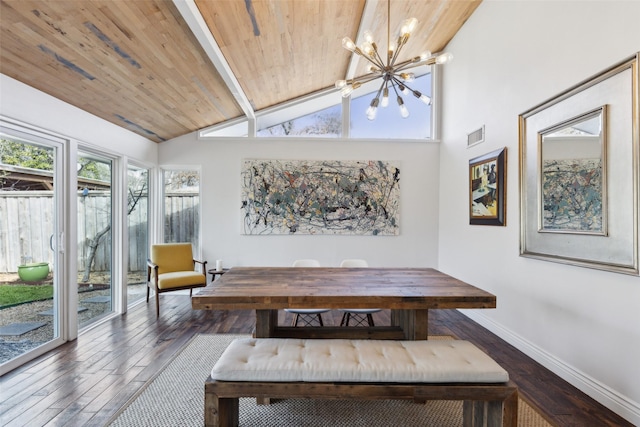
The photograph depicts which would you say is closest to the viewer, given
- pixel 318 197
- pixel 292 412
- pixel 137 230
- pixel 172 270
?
pixel 292 412

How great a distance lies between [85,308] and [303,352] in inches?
117

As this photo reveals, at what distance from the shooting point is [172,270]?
3.97 meters

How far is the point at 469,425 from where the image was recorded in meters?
1.69

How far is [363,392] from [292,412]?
71 cm

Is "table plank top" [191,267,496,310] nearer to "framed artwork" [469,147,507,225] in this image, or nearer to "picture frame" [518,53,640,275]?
"picture frame" [518,53,640,275]

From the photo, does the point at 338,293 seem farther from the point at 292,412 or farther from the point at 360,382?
the point at 292,412

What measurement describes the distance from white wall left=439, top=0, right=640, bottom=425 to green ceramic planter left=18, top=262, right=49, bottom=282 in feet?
14.5

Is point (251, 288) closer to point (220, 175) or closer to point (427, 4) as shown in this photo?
point (220, 175)

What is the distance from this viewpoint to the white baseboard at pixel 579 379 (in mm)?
1815

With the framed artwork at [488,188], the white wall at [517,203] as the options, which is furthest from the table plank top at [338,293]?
the framed artwork at [488,188]

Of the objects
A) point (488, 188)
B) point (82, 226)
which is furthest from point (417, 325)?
point (82, 226)

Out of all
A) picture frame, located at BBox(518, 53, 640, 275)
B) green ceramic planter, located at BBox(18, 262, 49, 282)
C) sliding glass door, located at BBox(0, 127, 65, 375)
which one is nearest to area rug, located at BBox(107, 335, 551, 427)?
picture frame, located at BBox(518, 53, 640, 275)

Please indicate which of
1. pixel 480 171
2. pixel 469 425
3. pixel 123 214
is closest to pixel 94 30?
pixel 123 214

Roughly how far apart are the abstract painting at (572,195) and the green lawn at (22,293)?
14.7ft
